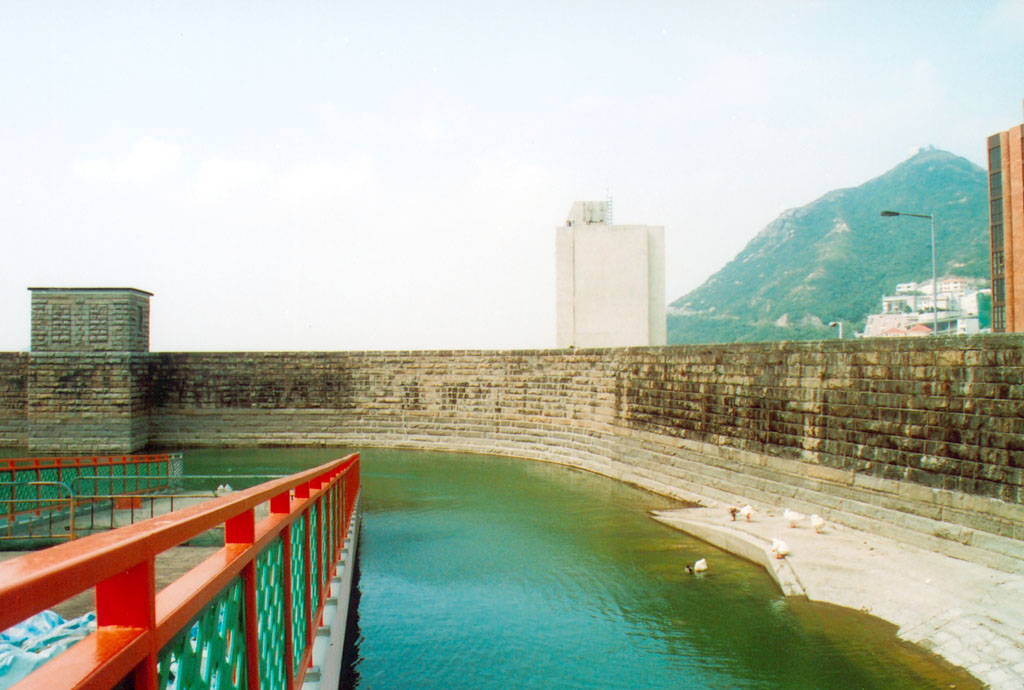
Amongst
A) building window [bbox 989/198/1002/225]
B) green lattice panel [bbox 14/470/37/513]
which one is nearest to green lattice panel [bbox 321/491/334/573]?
green lattice panel [bbox 14/470/37/513]

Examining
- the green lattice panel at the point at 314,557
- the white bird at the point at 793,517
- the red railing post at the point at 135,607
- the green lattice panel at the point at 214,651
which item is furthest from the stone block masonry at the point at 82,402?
the red railing post at the point at 135,607

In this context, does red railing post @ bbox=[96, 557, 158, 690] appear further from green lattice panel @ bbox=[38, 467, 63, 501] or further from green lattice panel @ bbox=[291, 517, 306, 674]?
green lattice panel @ bbox=[38, 467, 63, 501]

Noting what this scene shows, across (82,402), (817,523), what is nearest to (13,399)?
(82,402)

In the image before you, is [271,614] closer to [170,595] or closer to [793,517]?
[170,595]

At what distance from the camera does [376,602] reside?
7457 millimetres

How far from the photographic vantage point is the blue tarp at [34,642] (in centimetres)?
293

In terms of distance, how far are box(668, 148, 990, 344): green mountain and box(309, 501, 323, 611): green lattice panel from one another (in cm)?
9924

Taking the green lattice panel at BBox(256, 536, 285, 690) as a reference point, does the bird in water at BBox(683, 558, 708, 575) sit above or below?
below

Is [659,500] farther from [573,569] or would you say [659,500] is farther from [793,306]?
[793,306]

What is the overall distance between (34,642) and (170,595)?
2.65 meters

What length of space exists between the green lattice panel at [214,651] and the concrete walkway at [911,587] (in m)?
5.38

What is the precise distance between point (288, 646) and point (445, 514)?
8.96 metres

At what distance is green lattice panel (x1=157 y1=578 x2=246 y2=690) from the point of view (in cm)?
169

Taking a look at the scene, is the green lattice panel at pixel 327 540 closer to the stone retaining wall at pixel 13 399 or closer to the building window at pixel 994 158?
the stone retaining wall at pixel 13 399
